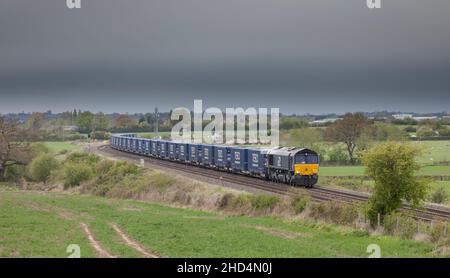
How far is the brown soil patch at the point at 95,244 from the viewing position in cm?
2626

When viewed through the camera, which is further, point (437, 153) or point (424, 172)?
point (437, 153)

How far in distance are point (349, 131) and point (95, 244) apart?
3431 inches

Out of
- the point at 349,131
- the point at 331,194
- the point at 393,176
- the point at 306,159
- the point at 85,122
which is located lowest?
the point at 331,194

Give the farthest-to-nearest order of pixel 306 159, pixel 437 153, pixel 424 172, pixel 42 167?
pixel 437 153 < pixel 42 167 < pixel 424 172 < pixel 306 159

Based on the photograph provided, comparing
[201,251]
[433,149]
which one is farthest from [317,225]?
[433,149]

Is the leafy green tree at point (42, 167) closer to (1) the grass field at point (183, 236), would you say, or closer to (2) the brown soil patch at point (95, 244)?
(1) the grass field at point (183, 236)

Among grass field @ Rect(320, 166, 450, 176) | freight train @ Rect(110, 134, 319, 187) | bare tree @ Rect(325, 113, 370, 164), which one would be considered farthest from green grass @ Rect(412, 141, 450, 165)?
freight train @ Rect(110, 134, 319, 187)

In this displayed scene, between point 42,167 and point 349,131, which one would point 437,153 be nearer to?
point 349,131

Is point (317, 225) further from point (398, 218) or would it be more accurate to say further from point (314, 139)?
point (314, 139)

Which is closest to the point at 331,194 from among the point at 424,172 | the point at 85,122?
the point at 424,172

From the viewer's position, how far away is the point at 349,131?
364 ft
